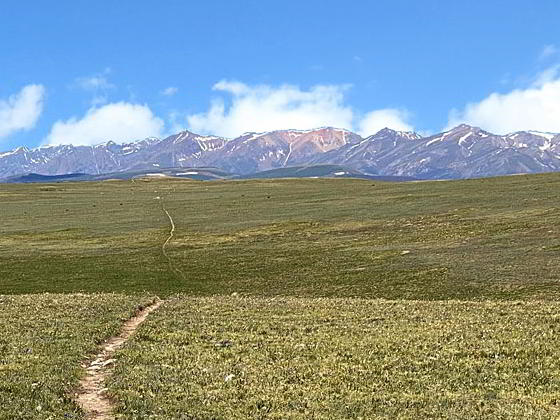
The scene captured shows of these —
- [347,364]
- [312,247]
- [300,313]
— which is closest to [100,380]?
[347,364]

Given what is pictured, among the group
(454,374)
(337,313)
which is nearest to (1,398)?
(454,374)

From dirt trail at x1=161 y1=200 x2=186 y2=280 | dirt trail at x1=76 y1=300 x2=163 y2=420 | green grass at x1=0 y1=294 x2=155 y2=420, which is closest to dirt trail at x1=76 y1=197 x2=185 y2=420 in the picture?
dirt trail at x1=76 y1=300 x2=163 y2=420

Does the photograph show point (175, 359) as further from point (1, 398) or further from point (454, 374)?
point (454, 374)

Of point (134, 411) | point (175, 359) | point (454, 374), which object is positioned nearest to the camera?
point (134, 411)

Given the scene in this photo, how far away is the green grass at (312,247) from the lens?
46.1 metres

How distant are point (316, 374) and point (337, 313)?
11.4m

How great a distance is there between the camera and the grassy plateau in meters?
19.0

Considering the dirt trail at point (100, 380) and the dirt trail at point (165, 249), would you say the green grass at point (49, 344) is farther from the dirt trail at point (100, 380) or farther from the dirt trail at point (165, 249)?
the dirt trail at point (165, 249)

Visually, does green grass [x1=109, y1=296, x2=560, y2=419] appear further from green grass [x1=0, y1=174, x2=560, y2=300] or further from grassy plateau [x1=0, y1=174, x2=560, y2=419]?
green grass [x1=0, y1=174, x2=560, y2=300]

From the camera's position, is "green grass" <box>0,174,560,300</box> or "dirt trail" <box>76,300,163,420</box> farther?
"green grass" <box>0,174,560,300</box>

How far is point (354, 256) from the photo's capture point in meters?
57.2

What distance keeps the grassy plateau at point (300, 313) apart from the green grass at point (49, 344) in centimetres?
10

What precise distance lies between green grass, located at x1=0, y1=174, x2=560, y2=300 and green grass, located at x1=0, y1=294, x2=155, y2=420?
12.5 metres

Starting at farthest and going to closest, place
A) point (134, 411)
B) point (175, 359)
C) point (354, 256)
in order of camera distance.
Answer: point (354, 256) < point (175, 359) < point (134, 411)
